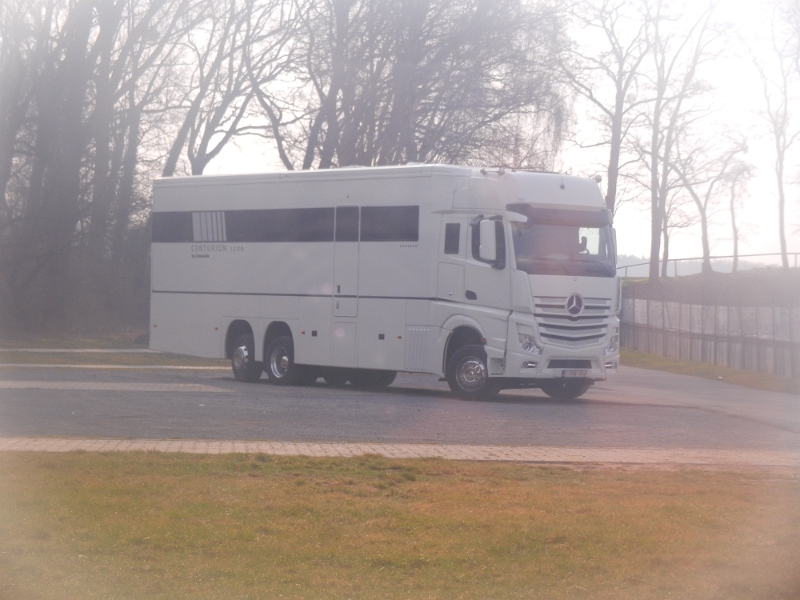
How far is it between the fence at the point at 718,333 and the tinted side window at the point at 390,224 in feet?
37.8

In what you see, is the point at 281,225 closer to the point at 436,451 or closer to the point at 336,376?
the point at 336,376

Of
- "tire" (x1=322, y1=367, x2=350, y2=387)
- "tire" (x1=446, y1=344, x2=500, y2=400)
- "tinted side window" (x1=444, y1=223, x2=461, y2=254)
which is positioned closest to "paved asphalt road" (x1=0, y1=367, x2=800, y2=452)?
"tire" (x1=446, y1=344, x2=500, y2=400)

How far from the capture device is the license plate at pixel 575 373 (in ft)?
56.3

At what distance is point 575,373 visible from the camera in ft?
56.6

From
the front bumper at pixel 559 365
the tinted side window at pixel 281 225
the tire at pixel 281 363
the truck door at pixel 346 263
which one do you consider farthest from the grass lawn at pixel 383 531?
the tire at pixel 281 363

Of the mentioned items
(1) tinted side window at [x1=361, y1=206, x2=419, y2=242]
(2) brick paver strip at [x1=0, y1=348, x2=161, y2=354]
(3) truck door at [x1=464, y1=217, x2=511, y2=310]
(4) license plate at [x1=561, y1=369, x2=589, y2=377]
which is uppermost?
(1) tinted side window at [x1=361, y1=206, x2=419, y2=242]

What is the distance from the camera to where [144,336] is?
37.3m

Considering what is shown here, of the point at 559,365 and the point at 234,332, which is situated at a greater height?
the point at 234,332

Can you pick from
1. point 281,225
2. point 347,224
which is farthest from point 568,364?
point 281,225

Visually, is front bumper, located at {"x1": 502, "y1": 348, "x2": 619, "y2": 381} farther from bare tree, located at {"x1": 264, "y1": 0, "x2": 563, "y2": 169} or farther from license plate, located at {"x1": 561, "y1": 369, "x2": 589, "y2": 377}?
bare tree, located at {"x1": 264, "y1": 0, "x2": 563, "y2": 169}

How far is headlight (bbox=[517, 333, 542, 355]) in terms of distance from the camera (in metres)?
16.8

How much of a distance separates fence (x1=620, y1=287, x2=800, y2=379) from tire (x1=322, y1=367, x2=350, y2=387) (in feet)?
36.4

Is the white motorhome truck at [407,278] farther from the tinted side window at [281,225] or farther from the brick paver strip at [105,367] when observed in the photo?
the brick paver strip at [105,367]

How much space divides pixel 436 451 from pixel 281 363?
949 centimetres
